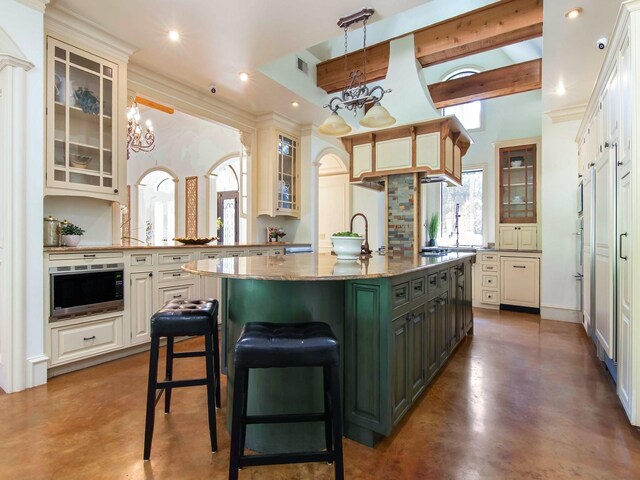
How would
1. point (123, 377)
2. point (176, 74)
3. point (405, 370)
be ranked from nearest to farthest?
1. point (405, 370)
2. point (123, 377)
3. point (176, 74)

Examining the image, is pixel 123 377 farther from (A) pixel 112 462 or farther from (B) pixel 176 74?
(B) pixel 176 74

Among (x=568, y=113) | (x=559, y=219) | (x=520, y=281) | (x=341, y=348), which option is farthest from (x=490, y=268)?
(x=341, y=348)

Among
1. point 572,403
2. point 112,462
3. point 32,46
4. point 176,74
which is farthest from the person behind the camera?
point 176,74

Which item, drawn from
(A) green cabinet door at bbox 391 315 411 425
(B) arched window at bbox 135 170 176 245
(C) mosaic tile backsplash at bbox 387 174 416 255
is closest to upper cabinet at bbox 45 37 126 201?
(C) mosaic tile backsplash at bbox 387 174 416 255

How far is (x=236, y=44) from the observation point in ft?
10.8

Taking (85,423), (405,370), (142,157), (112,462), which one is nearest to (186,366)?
(85,423)

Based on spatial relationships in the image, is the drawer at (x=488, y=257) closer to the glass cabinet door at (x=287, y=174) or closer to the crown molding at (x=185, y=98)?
the glass cabinet door at (x=287, y=174)

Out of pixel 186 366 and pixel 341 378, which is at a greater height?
pixel 341 378

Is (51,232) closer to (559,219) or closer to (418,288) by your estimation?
(418,288)

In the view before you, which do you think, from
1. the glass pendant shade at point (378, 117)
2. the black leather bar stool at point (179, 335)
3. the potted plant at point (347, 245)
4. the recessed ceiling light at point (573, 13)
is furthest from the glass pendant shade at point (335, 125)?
the black leather bar stool at point (179, 335)

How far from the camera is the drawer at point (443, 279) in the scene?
2.58 m

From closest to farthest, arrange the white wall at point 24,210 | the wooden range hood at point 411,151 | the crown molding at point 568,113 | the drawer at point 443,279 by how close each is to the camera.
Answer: the white wall at point 24,210 < the drawer at point 443,279 < the wooden range hood at point 411,151 < the crown molding at point 568,113

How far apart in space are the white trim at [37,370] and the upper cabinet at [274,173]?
318 cm

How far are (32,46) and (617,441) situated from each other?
4557 mm
